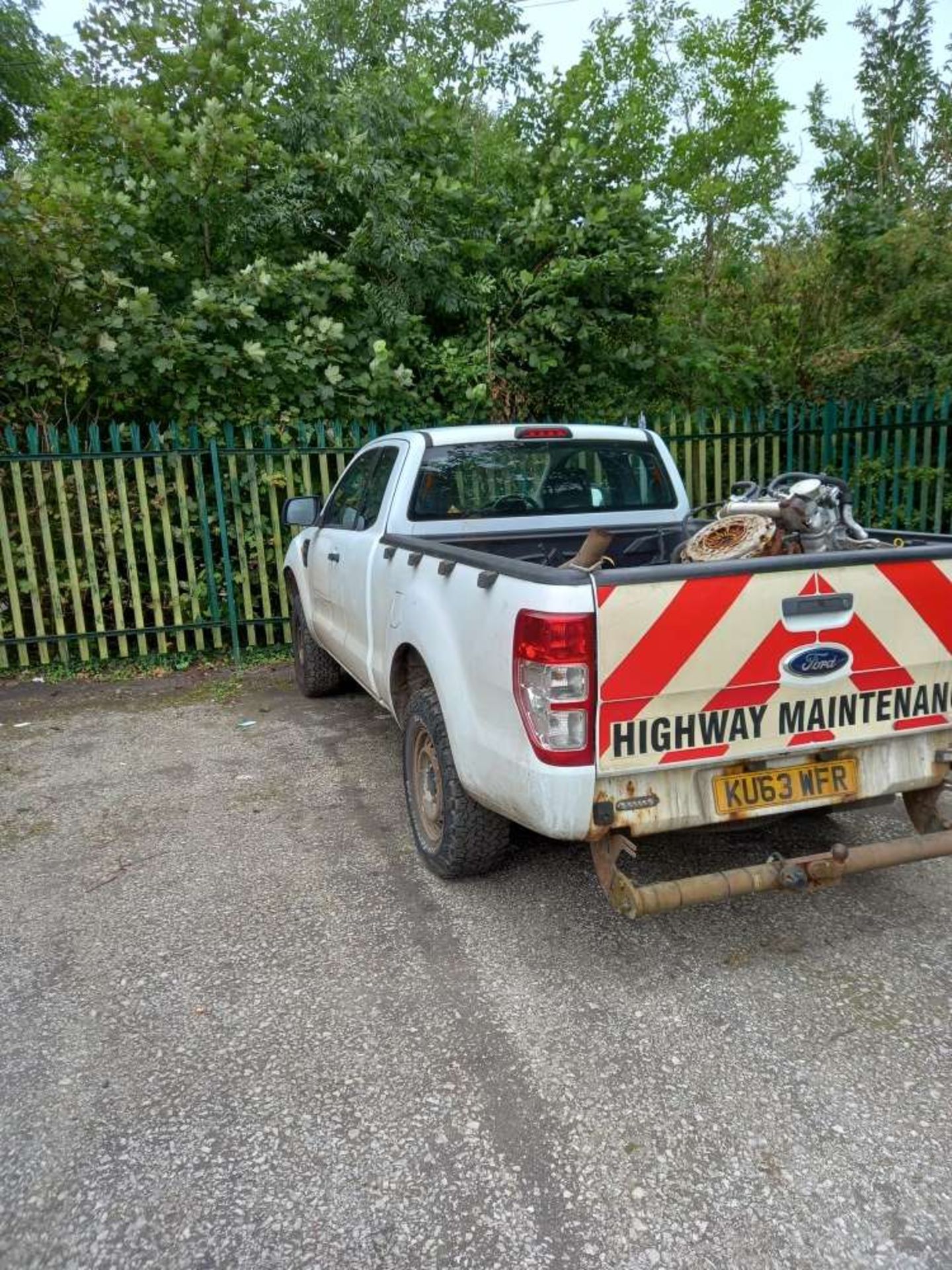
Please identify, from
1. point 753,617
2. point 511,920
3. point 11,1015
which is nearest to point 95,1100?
point 11,1015

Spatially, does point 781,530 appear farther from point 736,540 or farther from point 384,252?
point 384,252

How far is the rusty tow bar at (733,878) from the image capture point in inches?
102

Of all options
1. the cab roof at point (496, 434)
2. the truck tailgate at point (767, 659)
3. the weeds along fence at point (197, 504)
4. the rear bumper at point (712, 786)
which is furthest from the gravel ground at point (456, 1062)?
the weeds along fence at point (197, 504)

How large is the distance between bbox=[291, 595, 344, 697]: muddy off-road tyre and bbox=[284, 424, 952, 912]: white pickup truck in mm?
2725

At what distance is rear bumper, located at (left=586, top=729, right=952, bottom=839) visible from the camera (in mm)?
2656

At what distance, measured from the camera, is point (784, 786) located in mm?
2828

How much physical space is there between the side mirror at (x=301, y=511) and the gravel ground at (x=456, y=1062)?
7.13 feet

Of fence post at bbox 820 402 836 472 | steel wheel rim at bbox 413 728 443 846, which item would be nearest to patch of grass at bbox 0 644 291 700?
steel wheel rim at bbox 413 728 443 846

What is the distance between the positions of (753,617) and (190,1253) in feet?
7.07

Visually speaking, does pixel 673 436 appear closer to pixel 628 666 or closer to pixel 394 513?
pixel 394 513

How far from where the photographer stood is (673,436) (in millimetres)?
7719

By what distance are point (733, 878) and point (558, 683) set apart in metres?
0.80

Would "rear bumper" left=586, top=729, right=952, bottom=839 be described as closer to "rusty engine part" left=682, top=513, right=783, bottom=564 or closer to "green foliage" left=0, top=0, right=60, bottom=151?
"rusty engine part" left=682, top=513, right=783, bottom=564

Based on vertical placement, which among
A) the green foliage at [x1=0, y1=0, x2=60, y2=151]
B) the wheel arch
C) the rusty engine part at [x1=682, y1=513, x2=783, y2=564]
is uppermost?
the green foliage at [x1=0, y1=0, x2=60, y2=151]
